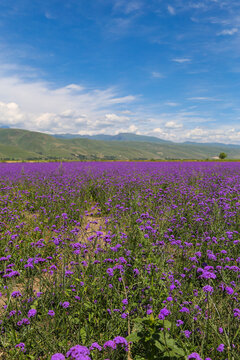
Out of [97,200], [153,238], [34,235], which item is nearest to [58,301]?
[153,238]

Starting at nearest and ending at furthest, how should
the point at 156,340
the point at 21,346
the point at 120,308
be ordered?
1. the point at 156,340
2. the point at 21,346
3. the point at 120,308

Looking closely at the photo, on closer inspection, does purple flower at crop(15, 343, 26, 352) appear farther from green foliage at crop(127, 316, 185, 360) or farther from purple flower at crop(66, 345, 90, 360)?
green foliage at crop(127, 316, 185, 360)

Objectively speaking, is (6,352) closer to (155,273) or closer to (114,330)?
(114,330)

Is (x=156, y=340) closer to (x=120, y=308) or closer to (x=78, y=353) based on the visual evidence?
(x=78, y=353)

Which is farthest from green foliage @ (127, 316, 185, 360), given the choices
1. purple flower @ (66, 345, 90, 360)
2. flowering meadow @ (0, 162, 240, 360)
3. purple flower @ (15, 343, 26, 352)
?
purple flower @ (15, 343, 26, 352)

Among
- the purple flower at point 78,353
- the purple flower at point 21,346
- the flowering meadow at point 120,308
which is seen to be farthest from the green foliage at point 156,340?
the purple flower at point 21,346

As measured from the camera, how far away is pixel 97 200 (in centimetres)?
882

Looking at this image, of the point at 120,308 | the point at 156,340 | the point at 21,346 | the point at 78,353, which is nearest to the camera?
the point at 78,353

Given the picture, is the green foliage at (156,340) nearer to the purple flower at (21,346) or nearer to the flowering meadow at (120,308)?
the flowering meadow at (120,308)

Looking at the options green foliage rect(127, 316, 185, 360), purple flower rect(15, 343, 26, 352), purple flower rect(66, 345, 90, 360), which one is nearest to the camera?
purple flower rect(66, 345, 90, 360)

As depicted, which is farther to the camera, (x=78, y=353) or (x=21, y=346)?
(x=21, y=346)

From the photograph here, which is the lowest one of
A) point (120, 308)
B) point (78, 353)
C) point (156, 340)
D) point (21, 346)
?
point (21, 346)

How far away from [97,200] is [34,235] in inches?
149

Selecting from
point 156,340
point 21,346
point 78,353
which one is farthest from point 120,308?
point 78,353
